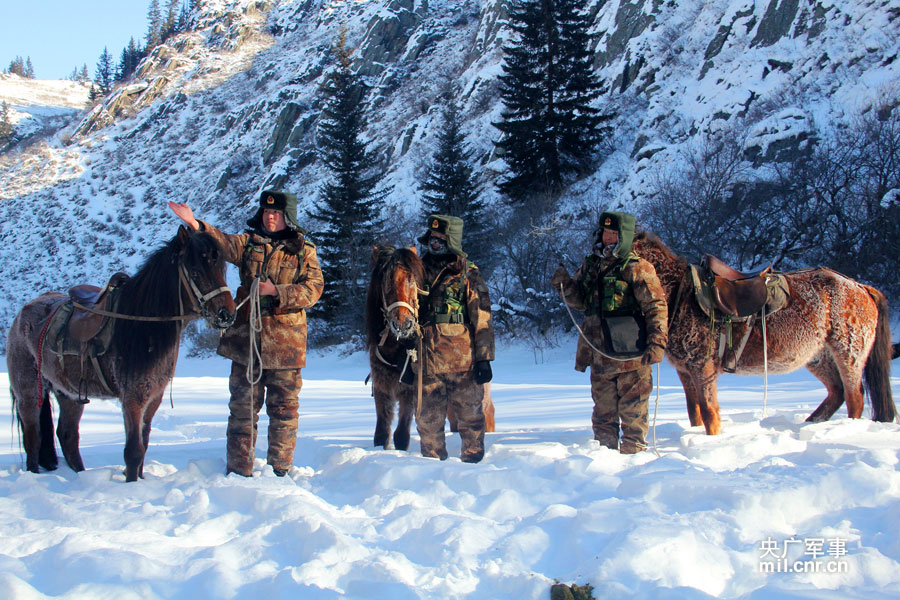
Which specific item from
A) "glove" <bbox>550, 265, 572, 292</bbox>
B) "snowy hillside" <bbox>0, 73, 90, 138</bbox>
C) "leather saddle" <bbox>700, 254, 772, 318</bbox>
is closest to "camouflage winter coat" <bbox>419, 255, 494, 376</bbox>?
"glove" <bbox>550, 265, 572, 292</bbox>

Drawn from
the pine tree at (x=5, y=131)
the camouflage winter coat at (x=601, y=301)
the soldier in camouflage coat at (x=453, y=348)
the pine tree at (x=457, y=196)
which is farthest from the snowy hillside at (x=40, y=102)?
the camouflage winter coat at (x=601, y=301)

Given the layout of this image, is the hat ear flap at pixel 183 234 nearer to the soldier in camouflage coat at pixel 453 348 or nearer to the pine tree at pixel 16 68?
the soldier in camouflage coat at pixel 453 348

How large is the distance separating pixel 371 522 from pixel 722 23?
25.1 m

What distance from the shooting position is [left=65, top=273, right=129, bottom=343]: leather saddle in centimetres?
453

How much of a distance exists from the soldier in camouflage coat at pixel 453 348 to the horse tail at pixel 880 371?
3973 millimetres

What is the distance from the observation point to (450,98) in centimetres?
3247

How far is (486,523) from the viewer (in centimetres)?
311

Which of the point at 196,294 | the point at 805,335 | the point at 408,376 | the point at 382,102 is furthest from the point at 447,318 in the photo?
the point at 382,102

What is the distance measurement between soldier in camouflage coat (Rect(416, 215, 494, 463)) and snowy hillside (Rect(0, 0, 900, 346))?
14.6m

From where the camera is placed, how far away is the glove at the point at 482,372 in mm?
4680

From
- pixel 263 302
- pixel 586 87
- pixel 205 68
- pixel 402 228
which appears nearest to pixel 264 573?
pixel 263 302

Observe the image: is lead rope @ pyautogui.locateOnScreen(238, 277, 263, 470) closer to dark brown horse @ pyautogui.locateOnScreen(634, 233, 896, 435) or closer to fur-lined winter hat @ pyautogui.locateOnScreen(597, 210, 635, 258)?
fur-lined winter hat @ pyautogui.locateOnScreen(597, 210, 635, 258)

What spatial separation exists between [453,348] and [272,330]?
1.42 metres

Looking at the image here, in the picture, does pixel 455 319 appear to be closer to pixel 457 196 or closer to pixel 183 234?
pixel 183 234
